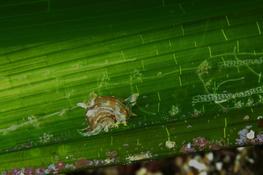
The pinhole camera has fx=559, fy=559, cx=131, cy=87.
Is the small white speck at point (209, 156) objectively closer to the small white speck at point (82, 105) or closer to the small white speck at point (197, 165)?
the small white speck at point (197, 165)

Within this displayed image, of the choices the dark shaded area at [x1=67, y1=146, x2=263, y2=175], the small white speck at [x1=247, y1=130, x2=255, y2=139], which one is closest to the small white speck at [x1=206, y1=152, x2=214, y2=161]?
the dark shaded area at [x1=67, y1=146, x2=263, y2=175]

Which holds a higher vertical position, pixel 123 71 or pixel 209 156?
pixel 209 156

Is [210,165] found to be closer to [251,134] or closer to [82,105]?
[251,134]

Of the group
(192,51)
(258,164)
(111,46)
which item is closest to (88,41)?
(111,46)

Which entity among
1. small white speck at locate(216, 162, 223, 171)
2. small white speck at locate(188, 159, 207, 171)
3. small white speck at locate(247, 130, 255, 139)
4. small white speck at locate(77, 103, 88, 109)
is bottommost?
small white speck at locate(247, 130, 255, 139)

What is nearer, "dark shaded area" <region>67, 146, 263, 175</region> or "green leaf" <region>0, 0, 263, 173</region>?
"green leaf" <region>0, 0, 263, 173</region>

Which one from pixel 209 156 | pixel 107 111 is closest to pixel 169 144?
pixel 107 111

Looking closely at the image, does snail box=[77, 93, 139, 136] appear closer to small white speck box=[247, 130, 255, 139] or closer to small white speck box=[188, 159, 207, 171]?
small white speck box=[247, 130, 255, 139]

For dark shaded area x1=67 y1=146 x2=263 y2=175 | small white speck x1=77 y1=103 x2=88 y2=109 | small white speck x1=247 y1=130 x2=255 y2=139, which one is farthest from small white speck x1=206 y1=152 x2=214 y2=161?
small white speck x1=77 y1=103 x2=88 y2=109

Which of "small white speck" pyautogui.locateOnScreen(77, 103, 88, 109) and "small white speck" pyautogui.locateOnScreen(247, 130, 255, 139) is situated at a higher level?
"small white speck" pyautogui.locateOnScreen(77, 103, 88, 109)

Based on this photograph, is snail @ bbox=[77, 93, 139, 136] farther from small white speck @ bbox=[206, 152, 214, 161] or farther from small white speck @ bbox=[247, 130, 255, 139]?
small white speck @ bbox=[206, 152, 214, 161]
